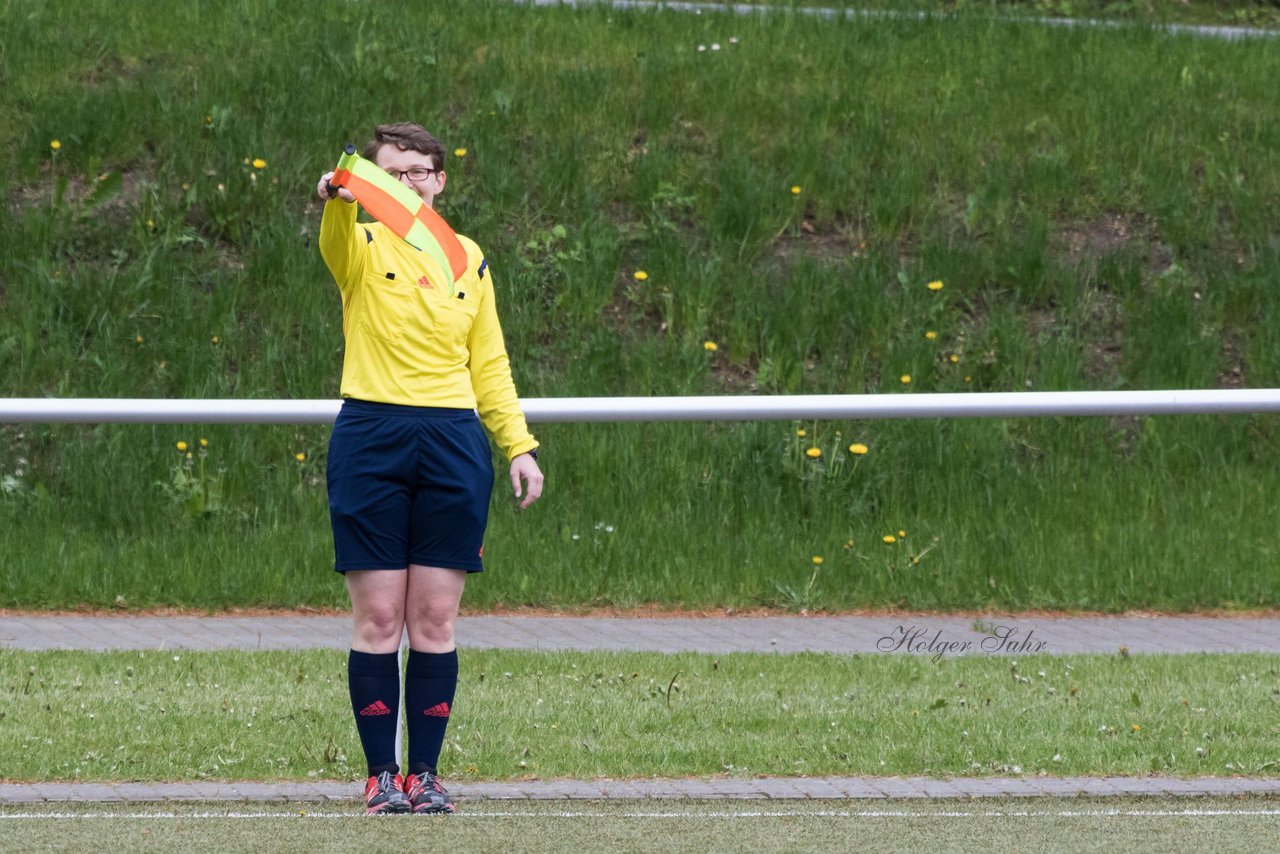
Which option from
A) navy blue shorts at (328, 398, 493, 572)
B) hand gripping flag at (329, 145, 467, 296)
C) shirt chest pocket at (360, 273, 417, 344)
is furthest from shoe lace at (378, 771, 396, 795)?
hand gripping flag at (329, 145, 467, 296)

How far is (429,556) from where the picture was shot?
14.3 feet

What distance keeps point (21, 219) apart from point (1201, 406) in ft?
28.4

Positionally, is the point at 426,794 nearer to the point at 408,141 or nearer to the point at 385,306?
the point at 385,306

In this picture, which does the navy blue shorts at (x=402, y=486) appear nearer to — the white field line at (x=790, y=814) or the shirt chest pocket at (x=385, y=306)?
the shirt chest pocket at (x=385, y=306)

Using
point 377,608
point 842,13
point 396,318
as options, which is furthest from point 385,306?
point 842,13

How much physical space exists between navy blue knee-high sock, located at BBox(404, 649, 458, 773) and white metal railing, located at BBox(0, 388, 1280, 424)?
35.6 inches

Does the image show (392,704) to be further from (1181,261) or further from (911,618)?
(1181,261)

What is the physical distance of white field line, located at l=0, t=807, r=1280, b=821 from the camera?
4.51 m

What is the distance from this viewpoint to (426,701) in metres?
4.52

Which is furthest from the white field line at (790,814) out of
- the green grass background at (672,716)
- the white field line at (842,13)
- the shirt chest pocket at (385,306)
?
the white field line at (842,13)

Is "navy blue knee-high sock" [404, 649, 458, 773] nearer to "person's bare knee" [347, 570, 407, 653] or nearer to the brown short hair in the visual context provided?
"person's bare knee" [347, 570, 407, 653]

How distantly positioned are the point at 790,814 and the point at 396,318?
1.67 metres

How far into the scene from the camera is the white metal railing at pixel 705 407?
517 centimetres

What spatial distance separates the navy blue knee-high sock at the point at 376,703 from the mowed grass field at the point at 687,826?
0.57 feet
